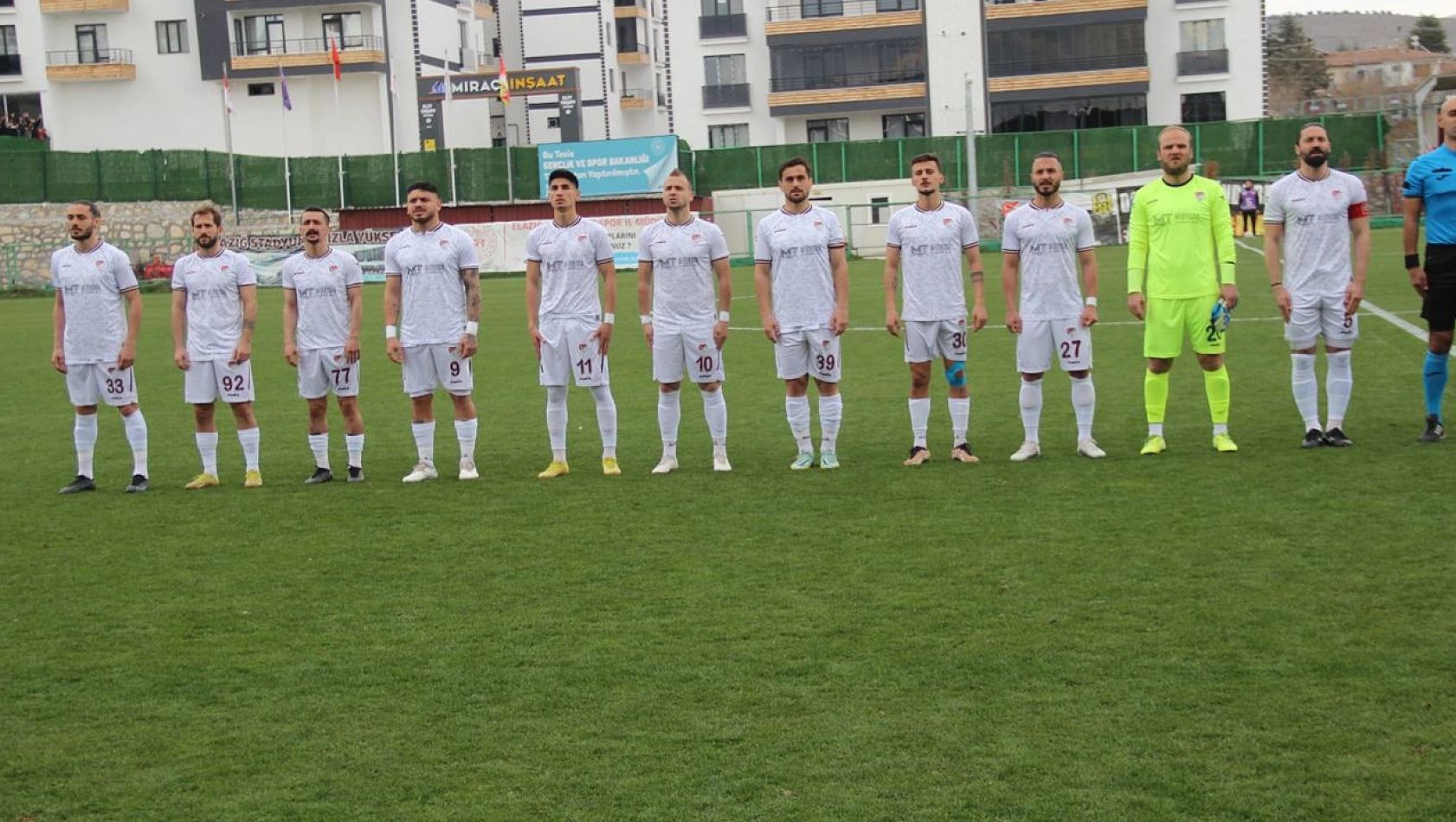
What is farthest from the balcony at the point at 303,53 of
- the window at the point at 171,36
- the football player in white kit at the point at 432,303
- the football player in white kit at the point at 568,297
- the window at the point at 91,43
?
the football player in white kit at the point at 568,297

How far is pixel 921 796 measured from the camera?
4863 mm

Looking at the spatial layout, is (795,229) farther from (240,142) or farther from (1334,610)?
(240,142)

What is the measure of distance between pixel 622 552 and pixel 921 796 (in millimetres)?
3812

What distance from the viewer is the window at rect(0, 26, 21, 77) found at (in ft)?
220

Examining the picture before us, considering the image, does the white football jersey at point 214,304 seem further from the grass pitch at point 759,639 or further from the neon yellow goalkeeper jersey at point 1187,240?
the neon yellow goalkeeper jersey at point 1187,240

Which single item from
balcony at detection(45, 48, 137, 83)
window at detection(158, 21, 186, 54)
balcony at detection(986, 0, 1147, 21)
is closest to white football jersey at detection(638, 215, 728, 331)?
balcony at detection(986, 0, 1147, 21)

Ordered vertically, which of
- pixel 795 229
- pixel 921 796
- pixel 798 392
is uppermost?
pixel 795 229

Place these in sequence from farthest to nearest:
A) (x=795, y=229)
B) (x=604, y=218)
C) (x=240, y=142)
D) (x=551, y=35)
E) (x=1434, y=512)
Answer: (x=551, y=35), (x=240, y=142), (x=604, y=218), (x=795, y=229), (x=1434, y=512)

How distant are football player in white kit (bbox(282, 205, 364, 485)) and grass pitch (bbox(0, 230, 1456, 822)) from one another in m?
0.67

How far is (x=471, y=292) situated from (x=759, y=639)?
195 inches

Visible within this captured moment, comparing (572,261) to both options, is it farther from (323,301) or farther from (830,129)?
(830,129)

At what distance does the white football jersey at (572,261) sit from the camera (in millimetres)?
10867

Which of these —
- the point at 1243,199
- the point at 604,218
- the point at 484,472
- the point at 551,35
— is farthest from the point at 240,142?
the point at 484,472

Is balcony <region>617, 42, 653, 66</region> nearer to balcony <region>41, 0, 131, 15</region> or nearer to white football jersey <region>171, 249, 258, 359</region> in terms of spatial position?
balcony <region>41, 0, 131, 15</region>
